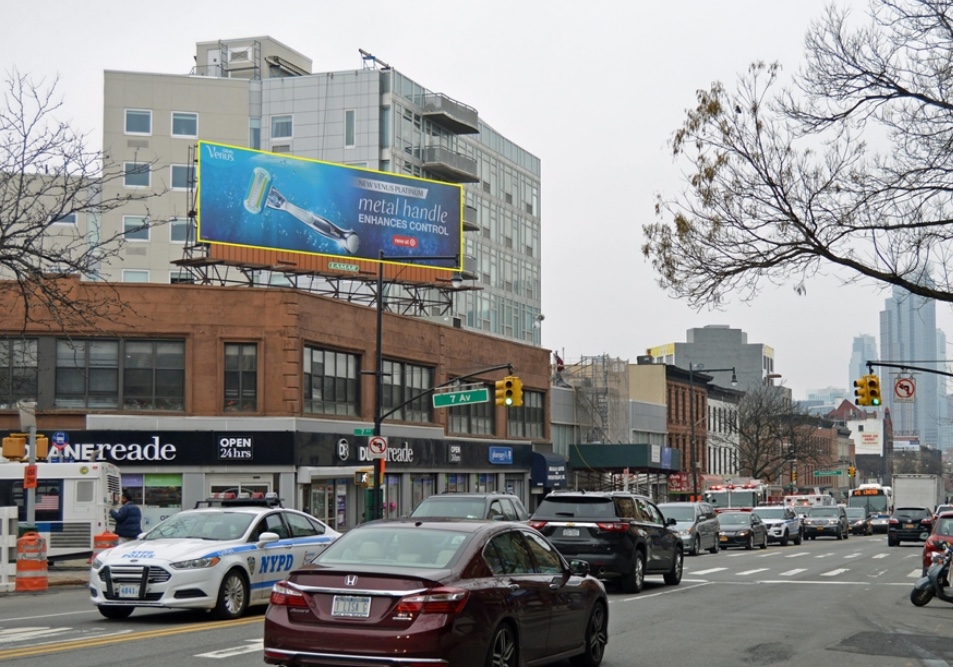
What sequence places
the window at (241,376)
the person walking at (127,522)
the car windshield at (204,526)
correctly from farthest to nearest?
the window at (241,376) → the person walking at (127,522) → the car windshield at (204,526)

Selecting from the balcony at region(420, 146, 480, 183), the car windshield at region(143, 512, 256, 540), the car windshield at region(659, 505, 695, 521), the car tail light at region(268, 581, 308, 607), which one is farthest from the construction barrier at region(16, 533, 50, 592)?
the balcony at region(420, 146, 480, 183)

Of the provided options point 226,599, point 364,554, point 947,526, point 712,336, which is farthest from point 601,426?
point 712,336

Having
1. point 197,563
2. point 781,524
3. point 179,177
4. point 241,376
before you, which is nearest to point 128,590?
point 197,563

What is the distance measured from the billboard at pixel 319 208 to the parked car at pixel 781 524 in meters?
16.2

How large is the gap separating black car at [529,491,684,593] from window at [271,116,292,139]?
4889 cm

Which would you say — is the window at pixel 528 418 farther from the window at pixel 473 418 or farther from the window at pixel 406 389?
the window at pixel 406 389

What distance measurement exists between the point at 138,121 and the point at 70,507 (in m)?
41.4

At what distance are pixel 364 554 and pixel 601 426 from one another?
6216cm

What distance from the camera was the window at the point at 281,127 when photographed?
69.2 m

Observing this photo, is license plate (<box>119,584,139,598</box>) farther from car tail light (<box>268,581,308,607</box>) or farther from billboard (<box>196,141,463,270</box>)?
billboard (<box>196,141,463,270</box>)

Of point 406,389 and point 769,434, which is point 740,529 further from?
point 769,434

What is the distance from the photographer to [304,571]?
10594 millimetres

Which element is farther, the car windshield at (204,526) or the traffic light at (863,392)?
the traffic light at (863,392)

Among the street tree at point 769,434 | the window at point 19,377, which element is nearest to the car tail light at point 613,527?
the window at point 19,377
